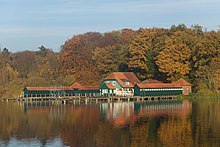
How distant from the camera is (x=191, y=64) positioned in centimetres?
7650

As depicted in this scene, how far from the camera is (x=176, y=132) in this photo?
102 ft

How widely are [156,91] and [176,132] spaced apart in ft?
138

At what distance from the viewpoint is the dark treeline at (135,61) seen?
73750 mm

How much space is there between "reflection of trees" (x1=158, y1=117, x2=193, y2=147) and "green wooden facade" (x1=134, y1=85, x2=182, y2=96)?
32.0 metres

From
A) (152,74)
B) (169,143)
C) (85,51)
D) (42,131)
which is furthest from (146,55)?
(169,143)

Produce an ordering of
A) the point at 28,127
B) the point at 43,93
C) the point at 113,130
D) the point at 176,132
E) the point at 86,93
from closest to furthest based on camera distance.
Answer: the point at 176,132 < the point at 113,130 < the point at 28,127 < the point at 43,93 < the point at 86,93

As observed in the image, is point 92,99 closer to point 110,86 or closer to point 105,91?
point 105,91

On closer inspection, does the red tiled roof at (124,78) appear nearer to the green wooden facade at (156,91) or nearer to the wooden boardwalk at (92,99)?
the green wooden facade at (156,91)

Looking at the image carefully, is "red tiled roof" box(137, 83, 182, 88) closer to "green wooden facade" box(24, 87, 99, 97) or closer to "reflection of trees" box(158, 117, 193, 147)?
"green wooden facade" box(24, 87, 99, 97)

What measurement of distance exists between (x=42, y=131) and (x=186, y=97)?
146 feet

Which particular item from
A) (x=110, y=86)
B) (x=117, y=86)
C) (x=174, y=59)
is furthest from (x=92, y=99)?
(x=174, y=59)

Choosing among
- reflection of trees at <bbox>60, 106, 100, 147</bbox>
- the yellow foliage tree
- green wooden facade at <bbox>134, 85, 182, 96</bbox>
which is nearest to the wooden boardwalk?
green wooden facade at <bbox>134, 85, 182, 96</bbox>

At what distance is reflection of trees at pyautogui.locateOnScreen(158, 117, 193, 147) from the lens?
26.8 meters

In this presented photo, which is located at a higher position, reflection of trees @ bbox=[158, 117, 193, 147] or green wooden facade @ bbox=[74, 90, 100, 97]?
green wooden facade @ bbox=[74, 90, 100, 97]
